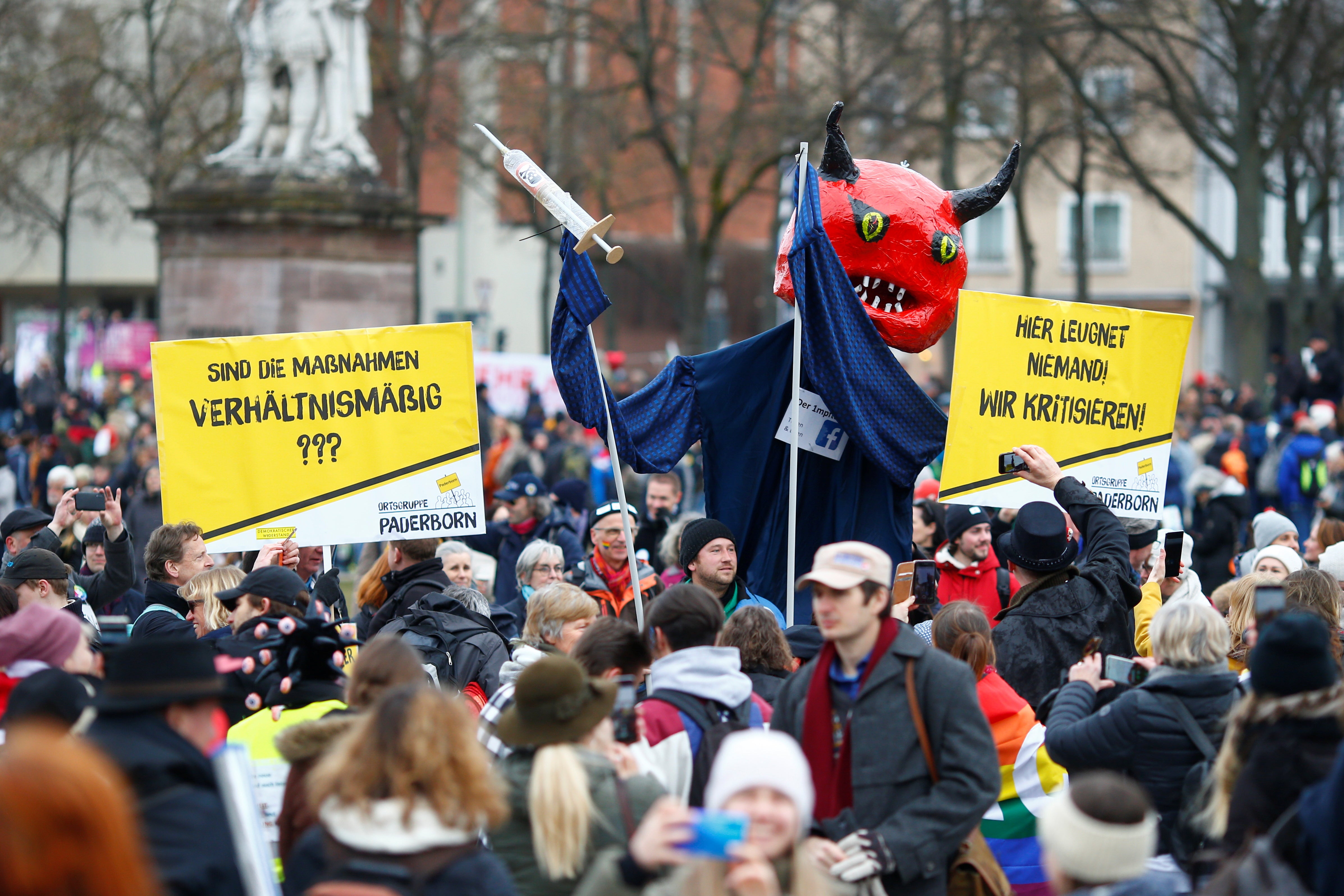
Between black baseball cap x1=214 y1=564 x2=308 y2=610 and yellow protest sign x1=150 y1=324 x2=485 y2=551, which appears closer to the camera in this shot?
black baseball cap x1=214 y1=564 x2=308 y2=610

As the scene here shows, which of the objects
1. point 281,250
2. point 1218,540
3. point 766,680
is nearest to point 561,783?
point 766,680

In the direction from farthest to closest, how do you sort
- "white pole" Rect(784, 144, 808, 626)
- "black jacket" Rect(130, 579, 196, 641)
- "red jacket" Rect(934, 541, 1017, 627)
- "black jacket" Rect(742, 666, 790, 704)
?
1. "red jacket" Rect(934, 541, 1017, 627)
2. "black jacket" Rect(130, 579, 196, 641)
3. "white pole" Rect(784, 144, 808, 626)
4. "black jacket" Rect(742, 666, 790, 704)

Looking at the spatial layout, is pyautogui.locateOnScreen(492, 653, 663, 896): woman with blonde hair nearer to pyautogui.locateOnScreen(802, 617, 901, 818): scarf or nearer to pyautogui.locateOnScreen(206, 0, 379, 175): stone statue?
pyautogui.locateOnScreen(802, 617, 901, 818): scarf

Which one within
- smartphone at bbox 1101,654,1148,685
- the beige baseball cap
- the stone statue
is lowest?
smartphone at bbox 1101,654,1148,685

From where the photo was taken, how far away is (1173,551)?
270 inches

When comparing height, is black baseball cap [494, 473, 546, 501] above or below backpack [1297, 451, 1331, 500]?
above

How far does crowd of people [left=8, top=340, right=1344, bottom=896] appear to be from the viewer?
339cm

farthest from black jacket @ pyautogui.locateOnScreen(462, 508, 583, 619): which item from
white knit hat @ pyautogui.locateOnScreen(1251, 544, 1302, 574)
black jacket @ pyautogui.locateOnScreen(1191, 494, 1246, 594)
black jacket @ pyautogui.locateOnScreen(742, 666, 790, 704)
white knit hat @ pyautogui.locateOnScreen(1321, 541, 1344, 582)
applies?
black jacket @ pyautogui.locateOnScreen(1191, 494, 1246, 594)

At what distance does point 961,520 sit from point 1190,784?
3565 mm

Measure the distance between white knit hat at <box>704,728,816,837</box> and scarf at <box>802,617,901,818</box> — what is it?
2.66 ft

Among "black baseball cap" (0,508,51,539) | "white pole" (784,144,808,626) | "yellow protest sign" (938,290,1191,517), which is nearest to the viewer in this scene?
"white pole" (784,144,808,626)

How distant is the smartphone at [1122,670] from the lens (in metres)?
4.98

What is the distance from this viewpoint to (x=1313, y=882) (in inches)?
135

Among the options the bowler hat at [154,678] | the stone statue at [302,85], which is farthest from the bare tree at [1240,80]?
the bowler hat at [154,678]
